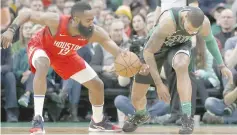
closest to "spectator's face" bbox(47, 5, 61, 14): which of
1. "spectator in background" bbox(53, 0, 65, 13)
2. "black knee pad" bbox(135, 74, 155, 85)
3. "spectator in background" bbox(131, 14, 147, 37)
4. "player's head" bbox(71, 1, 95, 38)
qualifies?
"spectator in background" bbox(53, 0, 65, 13)

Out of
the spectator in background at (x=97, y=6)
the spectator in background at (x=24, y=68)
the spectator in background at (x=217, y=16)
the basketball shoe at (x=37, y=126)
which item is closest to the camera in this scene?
the basketball shoe at (x=37, y=126)

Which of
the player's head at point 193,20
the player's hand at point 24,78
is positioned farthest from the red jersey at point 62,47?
the player's hand at point 24,78

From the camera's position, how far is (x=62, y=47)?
9039 millimetres

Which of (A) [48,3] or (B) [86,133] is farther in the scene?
(A) [48,3]

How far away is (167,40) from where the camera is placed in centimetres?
896

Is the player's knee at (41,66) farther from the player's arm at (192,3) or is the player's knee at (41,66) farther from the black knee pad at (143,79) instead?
the player's arm at (192,3)

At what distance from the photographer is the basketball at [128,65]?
8.83 metres

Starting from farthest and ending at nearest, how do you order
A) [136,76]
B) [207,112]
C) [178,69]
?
1. [207,112]
2. [136,76]
3. [178,69]

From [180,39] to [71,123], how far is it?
11.8ft

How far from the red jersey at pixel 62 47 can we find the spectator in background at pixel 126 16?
4295 mm

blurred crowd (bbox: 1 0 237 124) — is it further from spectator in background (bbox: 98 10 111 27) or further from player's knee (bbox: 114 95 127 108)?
spectator in background (bbox: 98 10 111 27)

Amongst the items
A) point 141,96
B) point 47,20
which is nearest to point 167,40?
point 141,96

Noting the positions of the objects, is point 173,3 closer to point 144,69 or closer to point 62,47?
point 144,69

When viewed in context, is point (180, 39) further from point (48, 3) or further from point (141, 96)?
point (48, 3)
